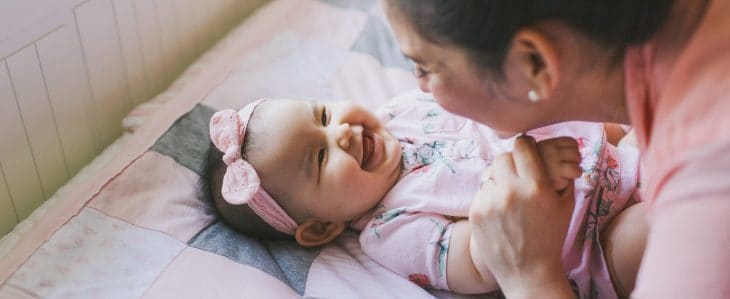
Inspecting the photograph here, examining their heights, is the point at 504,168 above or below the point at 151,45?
above

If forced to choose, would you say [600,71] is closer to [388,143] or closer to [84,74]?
[388,143]

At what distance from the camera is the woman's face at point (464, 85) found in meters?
0.79

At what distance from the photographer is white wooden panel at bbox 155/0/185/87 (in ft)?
5.31

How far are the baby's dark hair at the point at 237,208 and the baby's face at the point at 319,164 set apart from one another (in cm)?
3

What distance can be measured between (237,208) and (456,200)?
375mm

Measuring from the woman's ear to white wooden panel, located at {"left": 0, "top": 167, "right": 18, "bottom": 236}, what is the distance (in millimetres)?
953

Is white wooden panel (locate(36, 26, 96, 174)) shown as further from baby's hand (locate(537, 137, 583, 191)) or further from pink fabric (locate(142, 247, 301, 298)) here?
baby's hand (locate(537, 137, 583, 191))

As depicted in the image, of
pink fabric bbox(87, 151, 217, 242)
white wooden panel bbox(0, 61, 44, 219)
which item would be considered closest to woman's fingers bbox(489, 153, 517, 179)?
pink fabric bbox(87, 151, 217, 242)

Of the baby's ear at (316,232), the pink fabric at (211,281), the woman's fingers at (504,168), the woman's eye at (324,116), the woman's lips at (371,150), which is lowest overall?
the baby's ear at (316,232)

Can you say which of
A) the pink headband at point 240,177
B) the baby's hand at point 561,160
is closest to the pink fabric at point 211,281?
the pink headband at point 240,177

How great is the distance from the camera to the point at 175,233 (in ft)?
3.98

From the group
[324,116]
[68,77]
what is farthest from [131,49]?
[324,116]

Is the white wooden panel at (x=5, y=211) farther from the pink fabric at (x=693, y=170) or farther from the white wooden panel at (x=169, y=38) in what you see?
the pink fabric at (x=693, y=170)

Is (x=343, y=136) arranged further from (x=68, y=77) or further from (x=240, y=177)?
(x=68, y=77)
